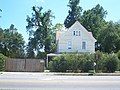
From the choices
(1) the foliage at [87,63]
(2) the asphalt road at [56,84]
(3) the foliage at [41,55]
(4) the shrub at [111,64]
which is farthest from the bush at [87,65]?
(3) the foliage at [41,55]

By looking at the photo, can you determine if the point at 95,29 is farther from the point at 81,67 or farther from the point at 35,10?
the point at 81,67

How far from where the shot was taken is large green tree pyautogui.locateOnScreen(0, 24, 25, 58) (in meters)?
76.4

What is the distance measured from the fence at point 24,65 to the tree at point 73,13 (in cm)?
4051

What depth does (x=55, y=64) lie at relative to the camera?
4622cm

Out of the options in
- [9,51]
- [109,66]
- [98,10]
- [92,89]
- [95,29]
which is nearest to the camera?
[92,89]

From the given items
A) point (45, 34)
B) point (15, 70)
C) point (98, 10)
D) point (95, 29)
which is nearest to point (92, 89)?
point (15, 70)

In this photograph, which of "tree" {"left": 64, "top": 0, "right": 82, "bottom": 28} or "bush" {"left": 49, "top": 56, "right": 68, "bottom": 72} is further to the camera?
"tree" {"left": 64, "top": 0, "right": 82, "bottom": 28}

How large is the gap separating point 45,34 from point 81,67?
33537 mm

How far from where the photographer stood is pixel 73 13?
88.2 metres

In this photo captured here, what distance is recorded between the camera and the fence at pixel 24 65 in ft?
159

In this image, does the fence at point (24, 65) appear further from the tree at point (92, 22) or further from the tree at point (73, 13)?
the tree at point (73, 13)

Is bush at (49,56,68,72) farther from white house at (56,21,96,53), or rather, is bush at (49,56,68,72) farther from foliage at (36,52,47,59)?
foliage at (36,52,47,59)

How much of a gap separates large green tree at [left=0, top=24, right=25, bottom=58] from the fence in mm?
26897

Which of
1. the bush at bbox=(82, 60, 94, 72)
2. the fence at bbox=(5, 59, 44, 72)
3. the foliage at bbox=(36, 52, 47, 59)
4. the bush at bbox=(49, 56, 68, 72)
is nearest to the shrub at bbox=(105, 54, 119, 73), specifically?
the bush at bbox=(82, 60, 94, 72)
